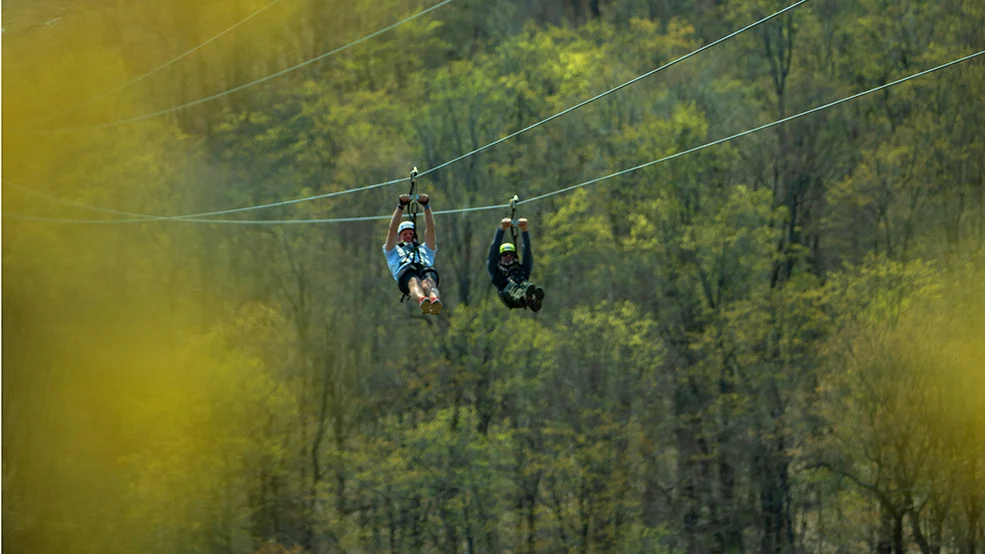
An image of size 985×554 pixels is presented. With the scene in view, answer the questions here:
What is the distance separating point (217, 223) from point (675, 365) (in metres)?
9.34

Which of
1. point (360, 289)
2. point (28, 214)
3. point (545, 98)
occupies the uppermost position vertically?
point (545, 98)

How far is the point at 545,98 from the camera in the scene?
22984mm

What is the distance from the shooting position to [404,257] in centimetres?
1055

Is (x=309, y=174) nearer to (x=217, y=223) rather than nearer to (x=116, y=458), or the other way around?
(x=217, y=223)

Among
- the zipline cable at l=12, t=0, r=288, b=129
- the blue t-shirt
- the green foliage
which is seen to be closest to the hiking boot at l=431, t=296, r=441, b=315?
the blue t-shirt

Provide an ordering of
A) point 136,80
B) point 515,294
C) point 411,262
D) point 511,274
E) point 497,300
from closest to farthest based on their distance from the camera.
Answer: point 411,262 < point 515,294 < point 511,274 < point 497,300 < point 136,80

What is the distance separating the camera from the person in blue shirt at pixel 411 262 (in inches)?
400

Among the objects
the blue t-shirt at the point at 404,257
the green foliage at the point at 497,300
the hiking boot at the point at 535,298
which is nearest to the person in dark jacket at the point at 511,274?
the hiking boot at the point at 535,298

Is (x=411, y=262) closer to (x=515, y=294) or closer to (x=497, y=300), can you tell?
(x=515, y=294)

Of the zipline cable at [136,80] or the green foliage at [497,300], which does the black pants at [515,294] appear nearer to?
the green foliage at [497,300]

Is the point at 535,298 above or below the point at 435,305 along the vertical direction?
above

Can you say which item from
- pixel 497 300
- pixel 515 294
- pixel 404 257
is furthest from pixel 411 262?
pixel 497 300

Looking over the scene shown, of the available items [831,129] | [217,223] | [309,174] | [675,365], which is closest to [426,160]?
[309,174]

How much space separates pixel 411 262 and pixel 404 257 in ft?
0.41
